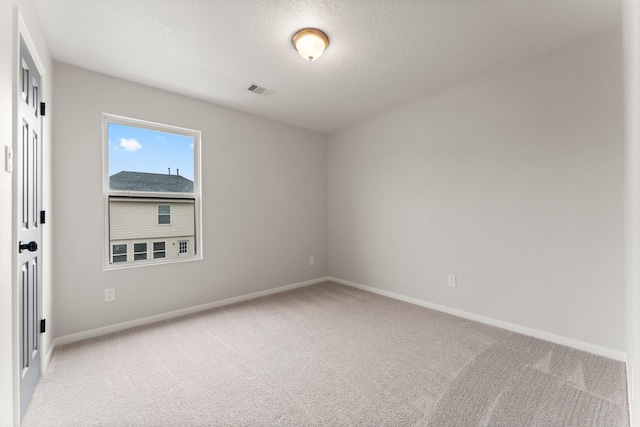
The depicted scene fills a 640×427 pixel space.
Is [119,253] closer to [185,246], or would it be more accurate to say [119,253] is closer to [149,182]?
[185,246]

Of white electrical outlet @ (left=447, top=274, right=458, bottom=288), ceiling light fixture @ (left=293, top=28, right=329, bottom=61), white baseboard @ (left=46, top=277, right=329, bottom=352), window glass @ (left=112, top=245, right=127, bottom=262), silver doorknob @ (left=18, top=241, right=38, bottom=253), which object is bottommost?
white baseboard @ (left=46, top=277, right=329, bottom=352)

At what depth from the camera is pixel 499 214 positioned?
279cm

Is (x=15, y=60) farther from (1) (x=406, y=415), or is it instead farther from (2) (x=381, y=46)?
(1) (x=406, y=415)

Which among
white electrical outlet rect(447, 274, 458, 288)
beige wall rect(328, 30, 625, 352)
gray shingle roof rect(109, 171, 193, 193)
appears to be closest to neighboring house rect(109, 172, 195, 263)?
gray shingle roof rect(109, 171, 193, 193)

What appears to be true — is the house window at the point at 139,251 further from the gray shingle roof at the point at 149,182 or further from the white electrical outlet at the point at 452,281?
the white electrical outlet at the point at 452,281

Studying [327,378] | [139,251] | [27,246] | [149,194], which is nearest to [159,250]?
[139,251]

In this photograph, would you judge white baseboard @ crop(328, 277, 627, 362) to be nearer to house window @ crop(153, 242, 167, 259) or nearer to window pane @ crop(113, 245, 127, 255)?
house window @ crop(153, 242, 167, 259)

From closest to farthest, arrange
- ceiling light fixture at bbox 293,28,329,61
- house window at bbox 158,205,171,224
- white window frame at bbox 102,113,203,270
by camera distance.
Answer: ceiling light fixture at bbox 293,28,329,61, white window frame at bbox 102,113,203,270, house window at bbox 158,205,171,224

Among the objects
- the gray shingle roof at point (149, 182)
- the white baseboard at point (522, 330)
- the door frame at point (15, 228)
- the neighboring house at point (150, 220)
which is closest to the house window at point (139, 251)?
the neighboring house at point (150, 220)

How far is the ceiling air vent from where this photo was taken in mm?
3031

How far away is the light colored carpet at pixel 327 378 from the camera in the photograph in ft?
5.25

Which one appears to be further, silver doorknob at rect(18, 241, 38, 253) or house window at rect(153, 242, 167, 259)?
house window at rect(153, 242, 167, 259)

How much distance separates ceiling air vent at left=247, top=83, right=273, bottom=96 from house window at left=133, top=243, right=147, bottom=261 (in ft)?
6.69

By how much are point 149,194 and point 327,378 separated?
258 centimetres
